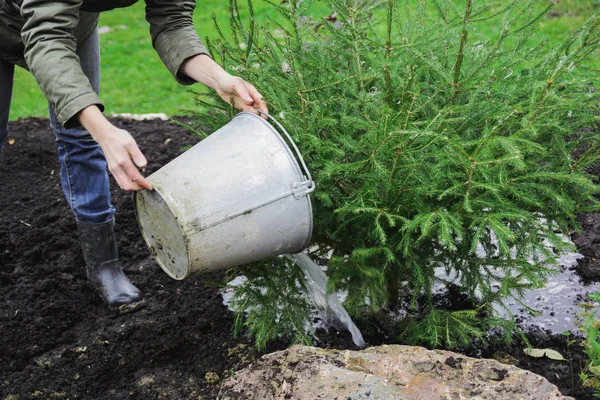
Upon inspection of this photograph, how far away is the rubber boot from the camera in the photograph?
3172mm

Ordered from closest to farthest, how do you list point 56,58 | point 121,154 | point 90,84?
point 121,154 < point 56,58 < point 90,84

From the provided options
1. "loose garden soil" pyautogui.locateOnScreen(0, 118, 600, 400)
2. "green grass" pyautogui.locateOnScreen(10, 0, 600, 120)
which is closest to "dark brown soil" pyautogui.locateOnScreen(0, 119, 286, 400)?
"loose garden soil" pyautogui.locateOnScreen(0, 118, 600, 400)

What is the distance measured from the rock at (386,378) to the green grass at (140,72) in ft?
12.2

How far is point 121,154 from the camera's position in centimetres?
195

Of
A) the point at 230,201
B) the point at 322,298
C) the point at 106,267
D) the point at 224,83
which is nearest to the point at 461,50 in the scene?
the point at 224,83

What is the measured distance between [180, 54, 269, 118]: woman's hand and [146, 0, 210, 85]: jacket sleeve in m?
0.03

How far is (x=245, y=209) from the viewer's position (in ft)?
6.70

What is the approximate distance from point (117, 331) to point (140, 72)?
4826 millimetres

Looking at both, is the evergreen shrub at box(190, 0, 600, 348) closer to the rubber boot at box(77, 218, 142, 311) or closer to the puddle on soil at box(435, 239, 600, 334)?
the puddle on soil at box(435, 239, 600, 334)

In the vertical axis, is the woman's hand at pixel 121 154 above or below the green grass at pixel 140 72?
above

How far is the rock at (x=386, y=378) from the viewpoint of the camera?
6.35 feet

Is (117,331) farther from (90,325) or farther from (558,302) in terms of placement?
(558,302)

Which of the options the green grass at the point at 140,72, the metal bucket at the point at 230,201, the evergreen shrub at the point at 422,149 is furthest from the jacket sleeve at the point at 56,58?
the green grass at the point at 140,72

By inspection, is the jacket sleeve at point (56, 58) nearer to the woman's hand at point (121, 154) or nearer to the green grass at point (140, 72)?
the woman's hand at point (121, 154)
